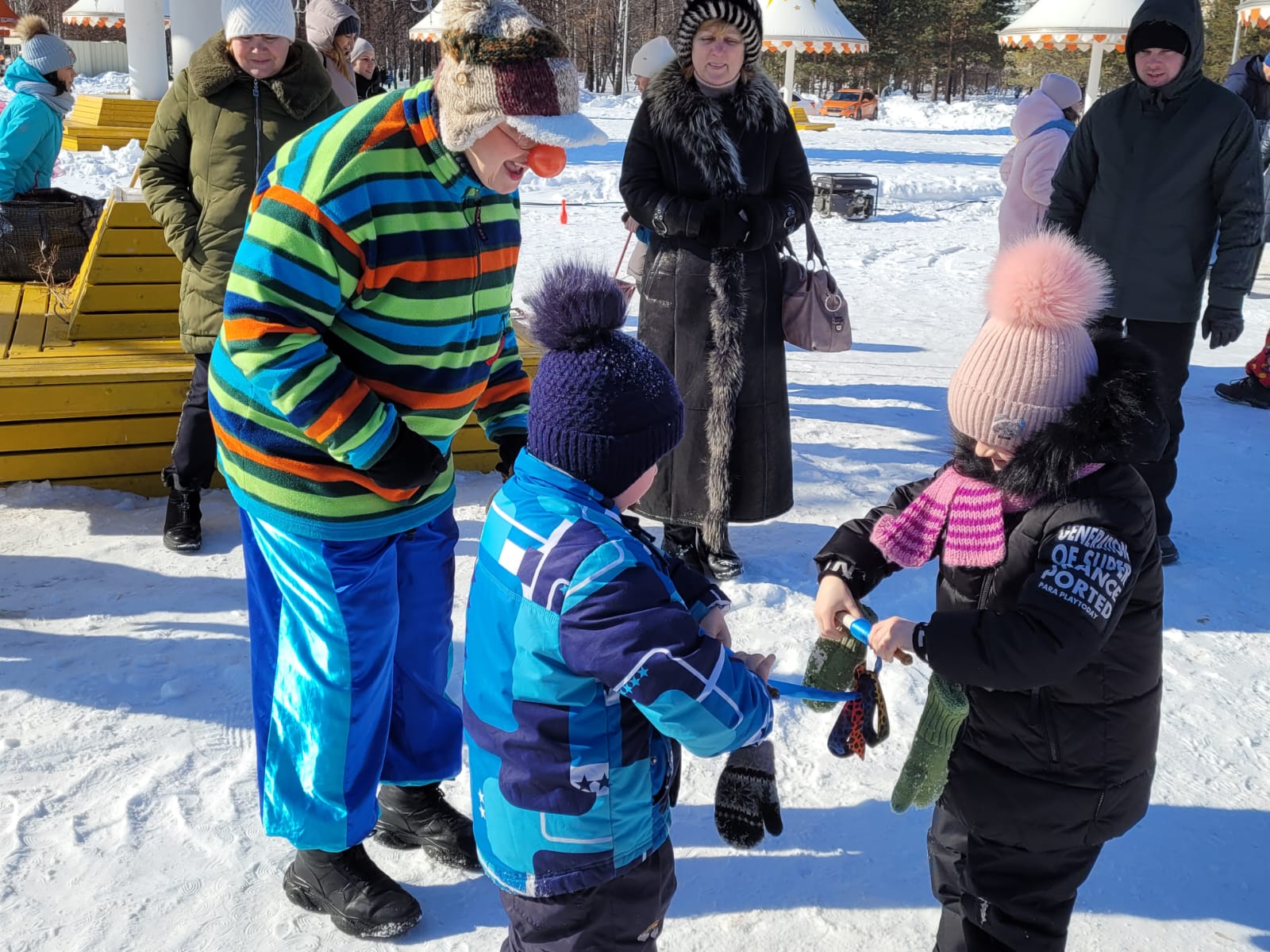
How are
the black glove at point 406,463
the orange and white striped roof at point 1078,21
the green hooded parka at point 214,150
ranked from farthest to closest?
the orange and white striped roof at point 1078,21, the green hooded parka at point 214,150, the black glove at point 406,463

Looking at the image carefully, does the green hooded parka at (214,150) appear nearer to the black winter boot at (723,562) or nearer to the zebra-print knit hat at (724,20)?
the zebra-print knit hat at (724,20)

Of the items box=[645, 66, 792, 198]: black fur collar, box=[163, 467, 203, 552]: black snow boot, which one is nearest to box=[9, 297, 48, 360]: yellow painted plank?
box=[163, 467, 203, 552]: black snow boot

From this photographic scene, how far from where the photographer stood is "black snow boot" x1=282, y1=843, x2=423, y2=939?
229 centimetres

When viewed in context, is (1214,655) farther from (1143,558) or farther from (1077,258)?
(1077,258)

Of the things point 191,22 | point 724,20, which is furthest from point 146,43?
point 724,20

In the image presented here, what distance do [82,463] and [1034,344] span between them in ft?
13.1

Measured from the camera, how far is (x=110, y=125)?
53.7 ft

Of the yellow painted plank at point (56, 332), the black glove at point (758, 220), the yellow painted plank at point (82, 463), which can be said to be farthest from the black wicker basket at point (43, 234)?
the black glove at point (758, 220)

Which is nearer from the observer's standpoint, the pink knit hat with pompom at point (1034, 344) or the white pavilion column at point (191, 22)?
the pink knit hat with pompom at point (1034, 344)

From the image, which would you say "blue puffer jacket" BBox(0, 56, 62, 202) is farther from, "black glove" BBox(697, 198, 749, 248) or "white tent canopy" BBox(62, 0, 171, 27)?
"white tent canopy" BBox(62, 0, 171, 27)

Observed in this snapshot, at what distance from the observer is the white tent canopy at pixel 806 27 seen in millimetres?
20031

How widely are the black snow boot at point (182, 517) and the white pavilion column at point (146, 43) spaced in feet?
44.2

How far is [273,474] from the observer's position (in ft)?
6.88

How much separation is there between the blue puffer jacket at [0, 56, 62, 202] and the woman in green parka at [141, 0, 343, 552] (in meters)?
3.85
